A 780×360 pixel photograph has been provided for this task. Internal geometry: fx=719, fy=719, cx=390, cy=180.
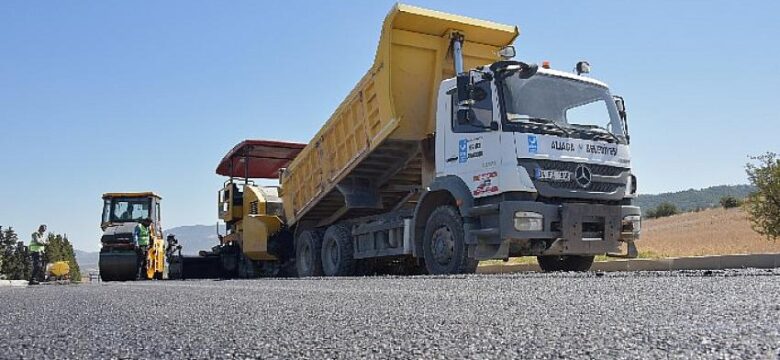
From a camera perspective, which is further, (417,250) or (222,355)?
(417,250)

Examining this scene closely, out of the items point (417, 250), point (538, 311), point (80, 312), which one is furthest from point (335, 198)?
point (538, 311)

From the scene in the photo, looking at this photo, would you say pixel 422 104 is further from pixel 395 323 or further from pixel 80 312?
pixel 395 323

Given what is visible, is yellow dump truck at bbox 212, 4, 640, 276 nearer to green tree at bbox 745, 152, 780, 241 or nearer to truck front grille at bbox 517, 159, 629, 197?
truck front grille at bbox 517, 159, 629, 197

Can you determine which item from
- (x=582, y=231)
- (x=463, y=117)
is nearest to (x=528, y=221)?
(x=582, y=231)

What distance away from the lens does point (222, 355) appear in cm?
237

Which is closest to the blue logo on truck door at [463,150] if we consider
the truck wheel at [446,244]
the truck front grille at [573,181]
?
the truck wheel at [446,244]

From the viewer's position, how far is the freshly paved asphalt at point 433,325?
2342 mm

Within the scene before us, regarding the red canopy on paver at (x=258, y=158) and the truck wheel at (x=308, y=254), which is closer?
the truck wheel at (x=308, y=254)

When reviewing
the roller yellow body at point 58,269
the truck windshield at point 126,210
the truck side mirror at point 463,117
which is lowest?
the roller yellow body at point 58,269

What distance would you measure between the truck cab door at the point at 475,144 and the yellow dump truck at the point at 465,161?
1 cm

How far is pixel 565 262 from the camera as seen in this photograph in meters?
9.27

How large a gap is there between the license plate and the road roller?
34.8 ft

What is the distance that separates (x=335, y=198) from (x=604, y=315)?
7.88m

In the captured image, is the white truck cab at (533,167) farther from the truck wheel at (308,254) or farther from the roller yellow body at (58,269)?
the roller yellow body at (58,269)
